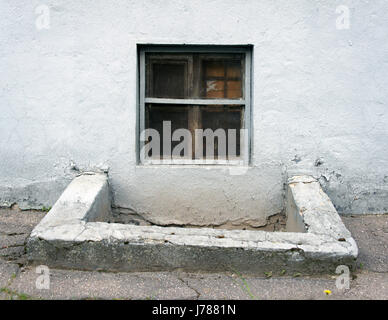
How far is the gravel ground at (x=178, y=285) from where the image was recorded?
8.16 feet

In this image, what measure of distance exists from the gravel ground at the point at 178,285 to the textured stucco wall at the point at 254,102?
42.1 inches

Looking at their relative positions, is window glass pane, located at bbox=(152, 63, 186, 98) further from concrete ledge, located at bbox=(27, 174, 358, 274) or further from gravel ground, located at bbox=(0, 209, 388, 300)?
gravel ground, located at bbox=(0, 209, 388, 300)

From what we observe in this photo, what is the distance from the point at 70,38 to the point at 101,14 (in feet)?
1.12

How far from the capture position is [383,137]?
3.76 meters

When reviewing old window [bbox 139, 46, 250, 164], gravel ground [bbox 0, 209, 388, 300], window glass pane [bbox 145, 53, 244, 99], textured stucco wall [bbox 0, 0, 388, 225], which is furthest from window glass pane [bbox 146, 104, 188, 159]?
gravel ground [bbox 0, 209, 388, 300]

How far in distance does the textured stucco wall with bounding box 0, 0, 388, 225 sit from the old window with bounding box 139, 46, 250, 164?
15 centimetres

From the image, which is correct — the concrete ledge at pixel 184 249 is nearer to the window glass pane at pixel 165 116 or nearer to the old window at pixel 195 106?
the old window at pixel 195 106

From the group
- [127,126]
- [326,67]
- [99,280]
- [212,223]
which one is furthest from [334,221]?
[127,126]

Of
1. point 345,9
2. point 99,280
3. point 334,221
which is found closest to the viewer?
point 99,280

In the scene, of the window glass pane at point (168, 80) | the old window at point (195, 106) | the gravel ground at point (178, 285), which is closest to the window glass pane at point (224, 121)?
the old window at point (195, 106)

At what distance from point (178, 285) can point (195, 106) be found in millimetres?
1788

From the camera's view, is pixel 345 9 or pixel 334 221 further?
pixel 345 9

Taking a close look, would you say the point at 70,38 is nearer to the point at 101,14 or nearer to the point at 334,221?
the point at 101,14

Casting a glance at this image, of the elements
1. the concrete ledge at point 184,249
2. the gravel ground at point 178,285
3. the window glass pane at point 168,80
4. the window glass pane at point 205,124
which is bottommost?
the gravel ground at point 178,285
